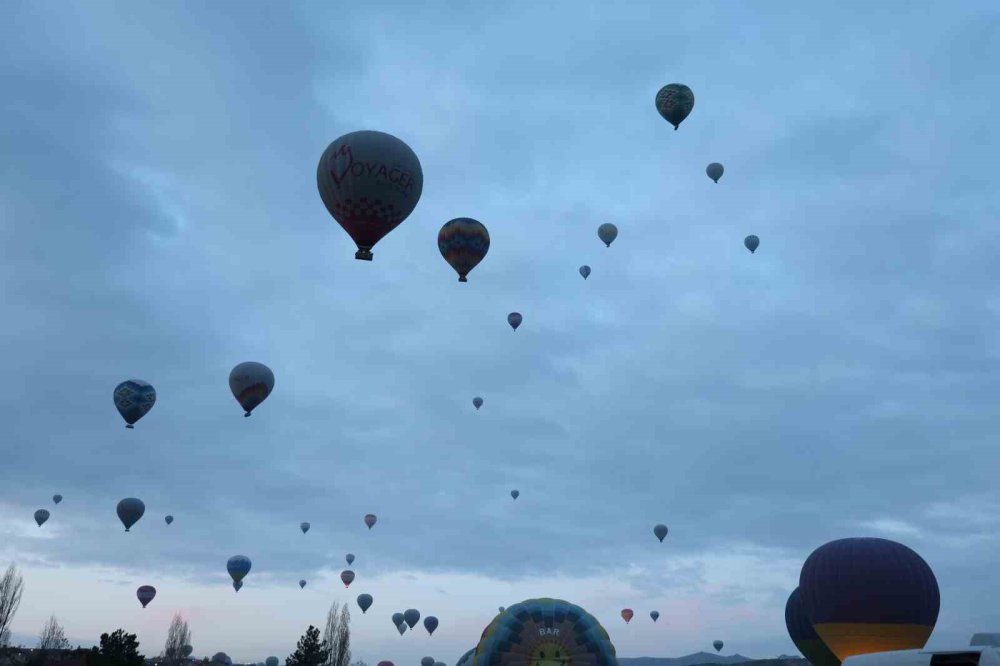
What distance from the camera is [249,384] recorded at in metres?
40.5

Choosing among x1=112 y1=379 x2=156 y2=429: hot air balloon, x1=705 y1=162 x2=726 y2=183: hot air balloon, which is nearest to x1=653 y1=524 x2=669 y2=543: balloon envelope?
x1=705 y1=162 x2=726 y2=183: hot air balloon

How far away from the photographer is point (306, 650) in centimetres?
5697

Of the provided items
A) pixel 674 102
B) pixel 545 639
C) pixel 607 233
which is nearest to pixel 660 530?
pixel 607 233

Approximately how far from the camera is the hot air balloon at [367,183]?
27.3 meters

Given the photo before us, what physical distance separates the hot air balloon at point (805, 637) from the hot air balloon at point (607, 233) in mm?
23863

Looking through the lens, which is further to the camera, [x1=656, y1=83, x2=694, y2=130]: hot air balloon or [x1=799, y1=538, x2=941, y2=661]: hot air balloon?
[x1=656, y1=83, x2=694, y2=130]: hot air balloon

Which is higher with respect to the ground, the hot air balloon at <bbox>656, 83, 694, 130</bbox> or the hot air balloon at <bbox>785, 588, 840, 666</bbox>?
the hot air balloon at <bbox>656, 83, 694, 130</bbox>

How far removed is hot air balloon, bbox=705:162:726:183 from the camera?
5156 centimetres

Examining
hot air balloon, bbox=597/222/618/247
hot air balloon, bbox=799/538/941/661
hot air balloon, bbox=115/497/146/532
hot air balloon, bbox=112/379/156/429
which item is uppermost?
hot air balloon, bbox=597/222/618/247

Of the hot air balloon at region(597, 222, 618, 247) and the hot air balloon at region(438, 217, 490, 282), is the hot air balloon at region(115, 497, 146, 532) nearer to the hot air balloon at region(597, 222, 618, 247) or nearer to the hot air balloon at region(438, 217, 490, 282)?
the hot air balloon at region(438, 217, 490, 282)

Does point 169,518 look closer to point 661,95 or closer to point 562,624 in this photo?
point 661,95

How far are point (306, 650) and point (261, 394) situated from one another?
2437cm

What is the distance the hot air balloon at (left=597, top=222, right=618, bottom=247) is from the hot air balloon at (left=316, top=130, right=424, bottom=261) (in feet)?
91.7

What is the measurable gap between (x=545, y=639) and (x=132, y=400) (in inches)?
1207
